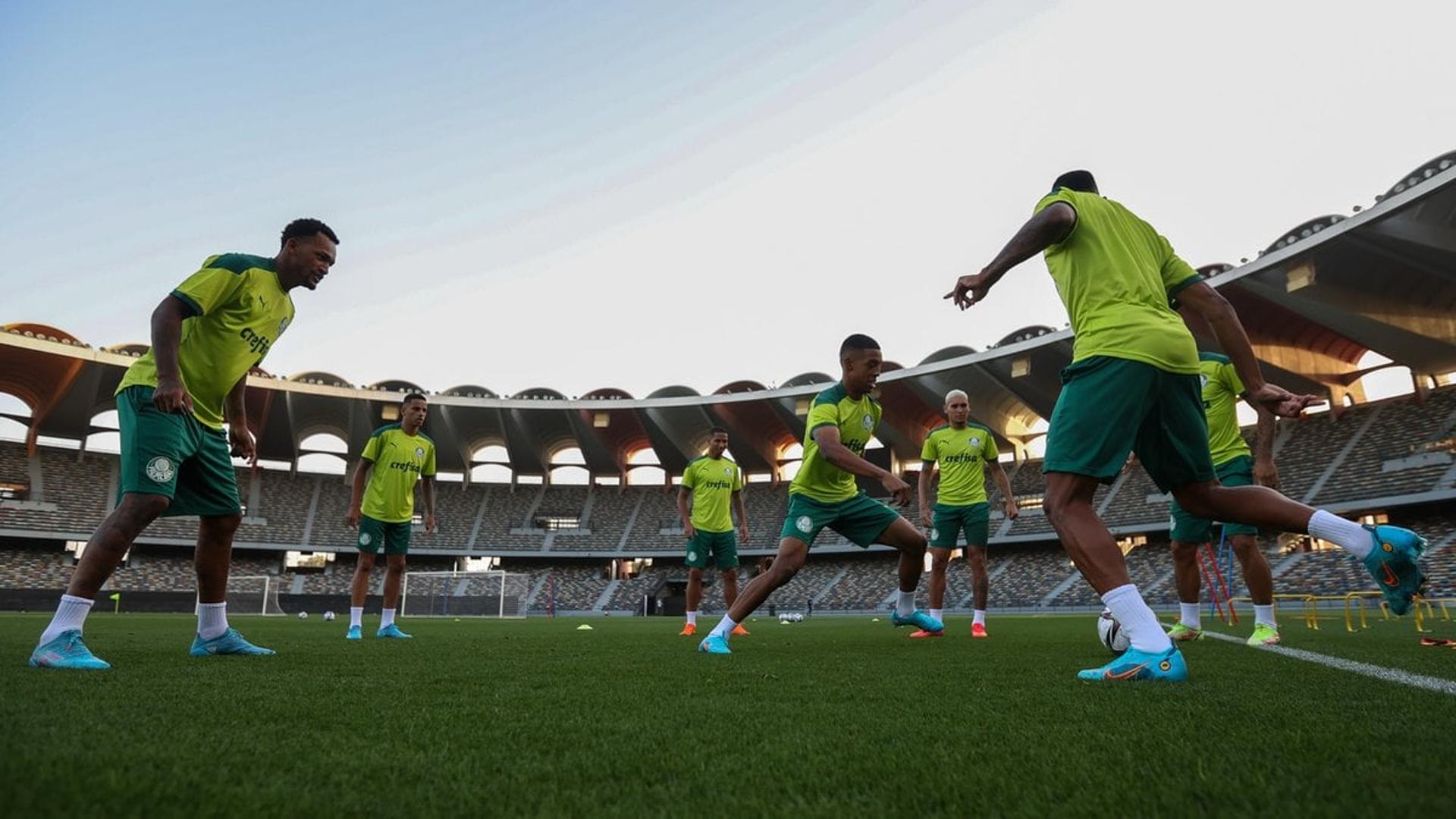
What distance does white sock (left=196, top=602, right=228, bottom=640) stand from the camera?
4422 mm

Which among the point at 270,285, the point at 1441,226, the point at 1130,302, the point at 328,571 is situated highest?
the point at 1441,226

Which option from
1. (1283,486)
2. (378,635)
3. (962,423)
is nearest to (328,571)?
(378,635)

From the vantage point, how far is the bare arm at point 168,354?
3.48 m

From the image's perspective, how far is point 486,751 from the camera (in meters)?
1.75

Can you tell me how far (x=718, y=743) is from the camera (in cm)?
188

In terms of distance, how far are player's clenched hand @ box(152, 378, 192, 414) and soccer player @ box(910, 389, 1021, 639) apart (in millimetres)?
6248

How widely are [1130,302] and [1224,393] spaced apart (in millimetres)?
3815

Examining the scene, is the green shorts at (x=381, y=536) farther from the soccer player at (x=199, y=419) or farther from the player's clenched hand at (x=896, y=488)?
the player's clenched hand at (x=896, y=488)

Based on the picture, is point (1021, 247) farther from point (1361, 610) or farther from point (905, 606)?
point (1361, 610)

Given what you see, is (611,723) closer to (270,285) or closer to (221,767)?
(221,767)

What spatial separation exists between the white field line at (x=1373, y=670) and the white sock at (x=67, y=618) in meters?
5.37

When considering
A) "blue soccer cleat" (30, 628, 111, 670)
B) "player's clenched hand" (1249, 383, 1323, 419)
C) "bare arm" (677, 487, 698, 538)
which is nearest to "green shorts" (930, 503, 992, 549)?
"bare arm" (677, 487, 698, 538)

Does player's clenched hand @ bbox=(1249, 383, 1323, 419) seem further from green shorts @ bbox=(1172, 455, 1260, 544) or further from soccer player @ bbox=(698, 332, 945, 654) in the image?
green shorts @ bbox=(1172, 455, 1260, 544)

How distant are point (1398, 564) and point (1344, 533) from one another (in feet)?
0.62
